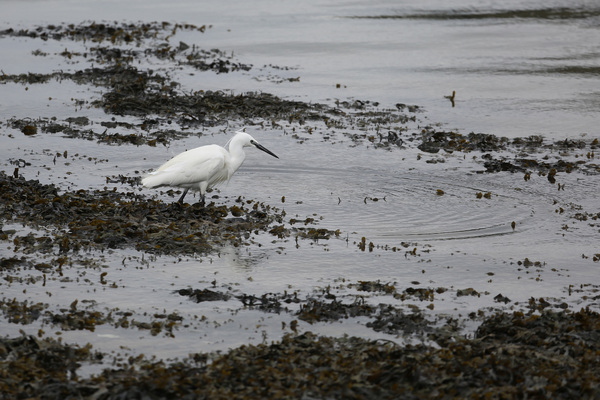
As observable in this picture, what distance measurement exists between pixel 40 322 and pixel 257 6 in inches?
1038

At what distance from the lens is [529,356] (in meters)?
7.52

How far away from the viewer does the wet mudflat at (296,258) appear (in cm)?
721

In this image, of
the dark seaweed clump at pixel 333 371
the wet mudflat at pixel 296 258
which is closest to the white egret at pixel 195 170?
the wet mudflat at pixel 296 258

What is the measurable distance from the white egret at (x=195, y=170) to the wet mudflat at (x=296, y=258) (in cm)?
34

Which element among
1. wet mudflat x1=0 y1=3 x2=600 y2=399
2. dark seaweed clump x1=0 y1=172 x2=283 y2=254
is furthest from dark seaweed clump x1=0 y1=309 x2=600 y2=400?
dark seaweed clump x1=0 y1=172 x2=283 y2=254

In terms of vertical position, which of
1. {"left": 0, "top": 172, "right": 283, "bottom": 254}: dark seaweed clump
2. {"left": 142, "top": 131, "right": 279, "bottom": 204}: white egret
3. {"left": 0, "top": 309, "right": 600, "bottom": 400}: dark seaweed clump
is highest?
{"left": 142, "top": 131, "right": 279, "bottom": 204}: white egret

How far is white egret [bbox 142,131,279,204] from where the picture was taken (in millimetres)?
12453

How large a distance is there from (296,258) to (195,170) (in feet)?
9.27

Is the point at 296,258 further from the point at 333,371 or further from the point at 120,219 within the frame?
the point at 333,371

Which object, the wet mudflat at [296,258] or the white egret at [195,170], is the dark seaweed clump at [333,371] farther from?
the white egret at [195,170]

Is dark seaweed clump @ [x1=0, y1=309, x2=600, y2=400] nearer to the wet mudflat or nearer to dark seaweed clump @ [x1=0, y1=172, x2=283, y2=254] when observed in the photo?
the wet mudflat

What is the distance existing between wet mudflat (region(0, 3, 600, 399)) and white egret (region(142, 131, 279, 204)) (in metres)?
0.34

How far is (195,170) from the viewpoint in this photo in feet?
41.1

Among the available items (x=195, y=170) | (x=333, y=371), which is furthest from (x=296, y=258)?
(x=333, y=371)
